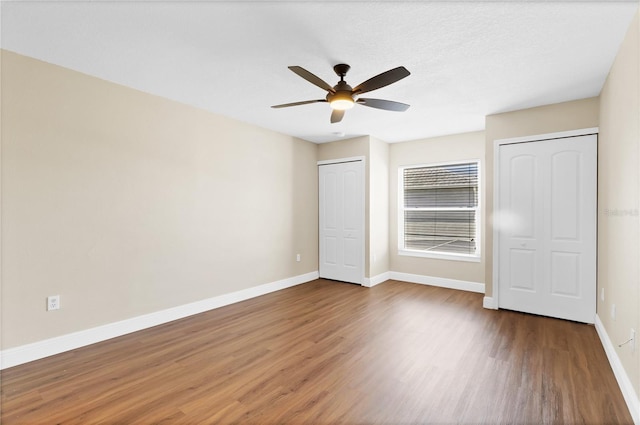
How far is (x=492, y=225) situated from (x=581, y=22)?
2.49 metres

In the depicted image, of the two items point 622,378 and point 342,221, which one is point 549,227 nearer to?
point 622,378

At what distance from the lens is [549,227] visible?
12.2 ft

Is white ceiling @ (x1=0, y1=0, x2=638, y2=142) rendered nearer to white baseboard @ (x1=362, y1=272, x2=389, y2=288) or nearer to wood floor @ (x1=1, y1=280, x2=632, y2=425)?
wood floor @ (x1=1, y1=280, x2=632, y2=425)

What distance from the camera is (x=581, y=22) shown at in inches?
82.7

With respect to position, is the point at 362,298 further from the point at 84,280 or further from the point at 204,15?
the point at 204,15

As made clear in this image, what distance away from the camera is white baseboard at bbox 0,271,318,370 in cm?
259

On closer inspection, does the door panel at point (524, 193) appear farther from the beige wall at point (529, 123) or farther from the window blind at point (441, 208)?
the window blind at point (441, 208)

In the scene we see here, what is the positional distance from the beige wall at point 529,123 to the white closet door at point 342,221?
1.94 metres

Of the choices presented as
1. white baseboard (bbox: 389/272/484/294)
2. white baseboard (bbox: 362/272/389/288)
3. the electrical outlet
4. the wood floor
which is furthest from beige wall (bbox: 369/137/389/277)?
the electrical outlet

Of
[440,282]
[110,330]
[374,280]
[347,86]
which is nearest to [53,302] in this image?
[110,330]

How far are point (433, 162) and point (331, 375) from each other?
4.06 metres

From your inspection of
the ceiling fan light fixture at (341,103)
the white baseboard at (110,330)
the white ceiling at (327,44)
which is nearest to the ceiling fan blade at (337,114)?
the ceiling fan light fixture at (341,103)

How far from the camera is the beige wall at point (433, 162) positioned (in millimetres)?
4945

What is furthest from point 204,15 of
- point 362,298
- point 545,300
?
point 545,300
